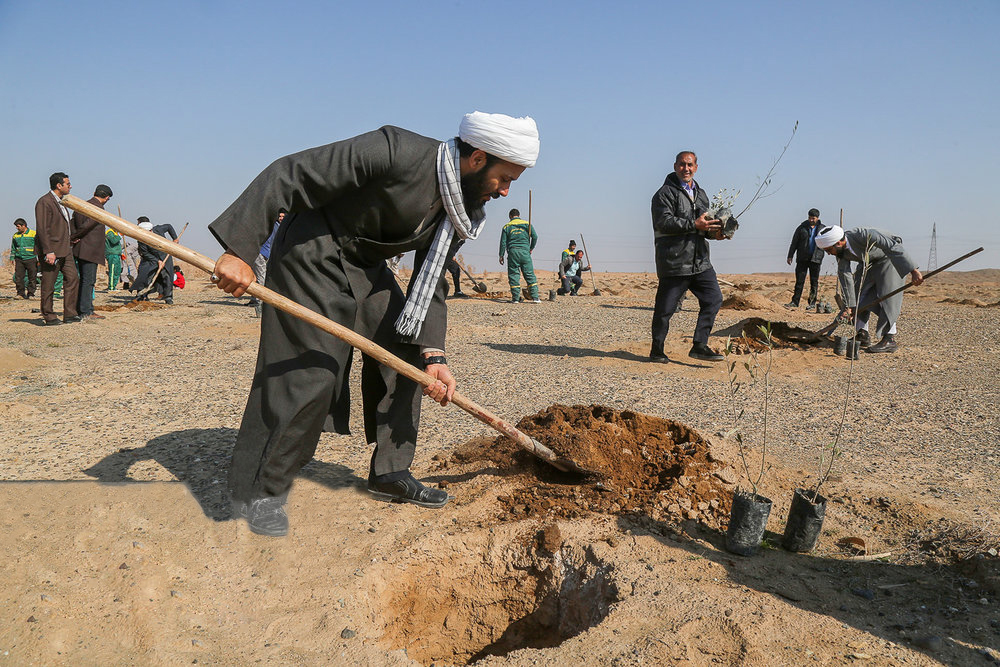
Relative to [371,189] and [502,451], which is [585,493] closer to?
[502,451]

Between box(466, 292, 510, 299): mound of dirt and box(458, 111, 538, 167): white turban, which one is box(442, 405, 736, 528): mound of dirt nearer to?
box(458, 111, 538, 167): white turban

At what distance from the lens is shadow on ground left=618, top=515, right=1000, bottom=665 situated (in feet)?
7.19

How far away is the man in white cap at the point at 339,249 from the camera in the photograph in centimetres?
252

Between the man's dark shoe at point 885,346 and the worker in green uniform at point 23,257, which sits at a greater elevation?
the man's dark shoe at point 885,346

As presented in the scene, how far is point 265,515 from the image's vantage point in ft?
9.32

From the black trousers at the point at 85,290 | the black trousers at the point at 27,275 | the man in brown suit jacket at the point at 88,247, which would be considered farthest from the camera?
the black trousers at the point at 27,275

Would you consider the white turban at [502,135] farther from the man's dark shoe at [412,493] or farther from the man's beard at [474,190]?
the man's dark shoe at [412,493]

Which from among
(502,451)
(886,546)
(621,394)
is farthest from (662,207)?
(886,546)

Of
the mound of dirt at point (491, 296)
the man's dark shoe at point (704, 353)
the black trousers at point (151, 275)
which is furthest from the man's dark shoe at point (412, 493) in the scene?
the mound of dirt at point (491, 296)

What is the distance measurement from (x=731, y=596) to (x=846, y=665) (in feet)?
1.36

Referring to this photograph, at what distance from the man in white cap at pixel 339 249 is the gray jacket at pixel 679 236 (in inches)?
155

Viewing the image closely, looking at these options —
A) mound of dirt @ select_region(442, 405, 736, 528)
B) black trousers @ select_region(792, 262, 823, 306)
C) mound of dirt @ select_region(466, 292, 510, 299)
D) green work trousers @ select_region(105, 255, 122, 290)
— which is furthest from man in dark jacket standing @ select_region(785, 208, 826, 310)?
green work trousers @ select_region(105, 255, 122, 290)

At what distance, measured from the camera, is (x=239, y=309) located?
11.8 meters

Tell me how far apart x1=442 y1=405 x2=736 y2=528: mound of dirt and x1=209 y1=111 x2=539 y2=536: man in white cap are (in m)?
0.81
